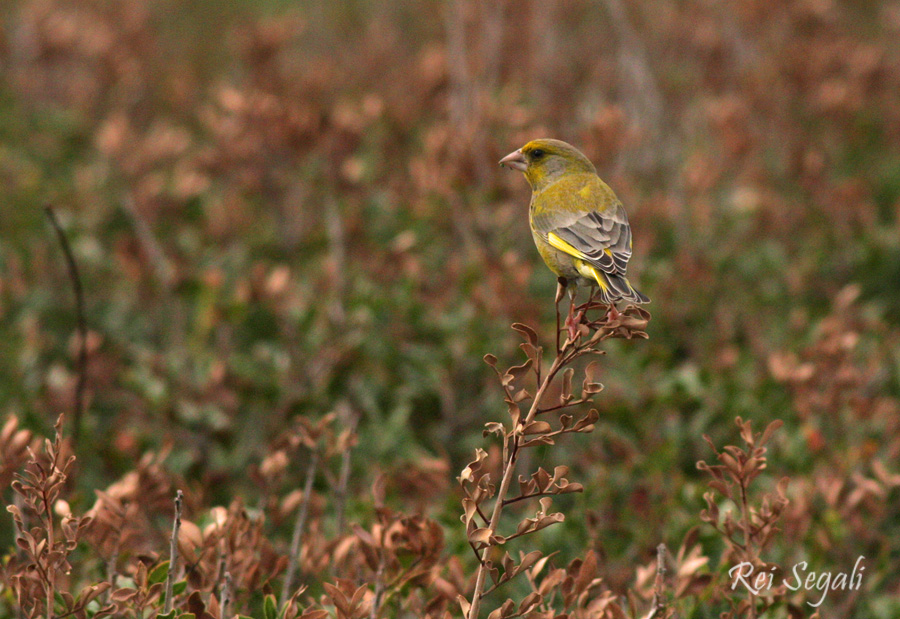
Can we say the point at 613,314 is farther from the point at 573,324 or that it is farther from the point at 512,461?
the point at 512,461

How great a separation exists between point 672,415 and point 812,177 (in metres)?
2.51

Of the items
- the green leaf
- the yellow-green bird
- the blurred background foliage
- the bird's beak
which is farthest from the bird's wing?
the green leaf

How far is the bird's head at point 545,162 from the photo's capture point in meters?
2.48

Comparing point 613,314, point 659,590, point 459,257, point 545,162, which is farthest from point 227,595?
point 459,257

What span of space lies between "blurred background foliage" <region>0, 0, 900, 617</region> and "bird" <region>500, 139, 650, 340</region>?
966 millimetres

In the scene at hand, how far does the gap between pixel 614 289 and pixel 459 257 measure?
310 centimetres

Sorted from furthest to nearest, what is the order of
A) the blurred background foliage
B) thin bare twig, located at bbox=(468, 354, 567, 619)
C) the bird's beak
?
the blurred background foliage
the bird's beak
thin bare twig, located at bbox=(468, 354, 567, 619)

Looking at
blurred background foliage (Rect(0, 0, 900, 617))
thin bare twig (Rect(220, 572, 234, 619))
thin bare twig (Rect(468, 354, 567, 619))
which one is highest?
thin bare twig (Rect(468, 354, 567, 619))

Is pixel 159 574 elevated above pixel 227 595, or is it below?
below

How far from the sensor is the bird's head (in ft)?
8.13

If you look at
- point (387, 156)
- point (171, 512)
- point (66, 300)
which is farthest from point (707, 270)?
point (66, 300)

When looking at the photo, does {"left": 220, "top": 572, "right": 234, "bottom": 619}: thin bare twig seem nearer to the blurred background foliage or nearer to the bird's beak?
the blurred background foliage

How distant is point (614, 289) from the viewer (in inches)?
Answer: 86.4

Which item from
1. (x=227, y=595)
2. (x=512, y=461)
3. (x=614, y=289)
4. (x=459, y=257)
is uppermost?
(x=614, y=289)
